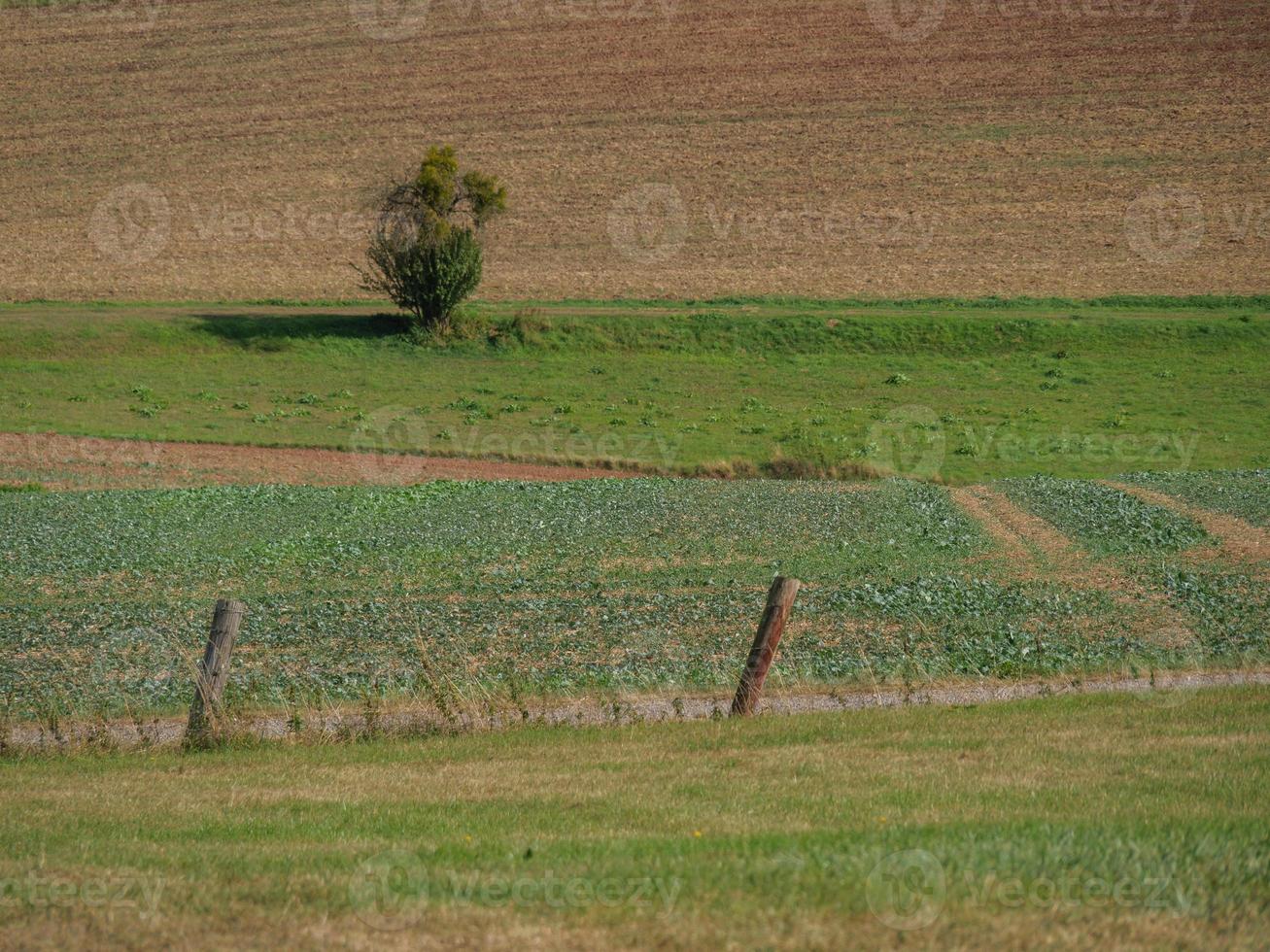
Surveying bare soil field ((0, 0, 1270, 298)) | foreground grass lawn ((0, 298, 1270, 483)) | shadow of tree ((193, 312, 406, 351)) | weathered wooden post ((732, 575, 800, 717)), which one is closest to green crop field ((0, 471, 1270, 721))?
weathered wooden post ((732, 575, 800, 717))

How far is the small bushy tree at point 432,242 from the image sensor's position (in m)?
47.1

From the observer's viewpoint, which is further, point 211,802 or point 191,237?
point 191,237

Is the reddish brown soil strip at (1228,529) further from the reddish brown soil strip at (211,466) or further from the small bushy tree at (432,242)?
the small bushy tree at (432,242)

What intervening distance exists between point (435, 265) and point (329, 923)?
1668 inches

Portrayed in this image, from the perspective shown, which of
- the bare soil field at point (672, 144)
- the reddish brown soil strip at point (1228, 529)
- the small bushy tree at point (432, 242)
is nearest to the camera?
the reddish brown soil strip at point (1228, 529)

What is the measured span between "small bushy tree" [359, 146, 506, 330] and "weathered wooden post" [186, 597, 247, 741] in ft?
119

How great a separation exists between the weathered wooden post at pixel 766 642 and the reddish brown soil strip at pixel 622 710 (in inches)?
11.1

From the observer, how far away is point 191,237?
61.5 m

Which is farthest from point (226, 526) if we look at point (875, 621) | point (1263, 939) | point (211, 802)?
point (1263, 939)

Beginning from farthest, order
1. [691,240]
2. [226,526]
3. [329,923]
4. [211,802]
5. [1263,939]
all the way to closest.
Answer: [691,240], [226,526], [211,802], [329,923], [1263,939]

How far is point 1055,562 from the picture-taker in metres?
20.9

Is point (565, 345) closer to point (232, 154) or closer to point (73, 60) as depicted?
point (232, 154)

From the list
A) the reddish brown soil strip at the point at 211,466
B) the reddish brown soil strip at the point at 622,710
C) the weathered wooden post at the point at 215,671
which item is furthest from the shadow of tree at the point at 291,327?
the weathered wooden post at the point at 215,671

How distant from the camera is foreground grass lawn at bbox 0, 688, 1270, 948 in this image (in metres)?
5.91
